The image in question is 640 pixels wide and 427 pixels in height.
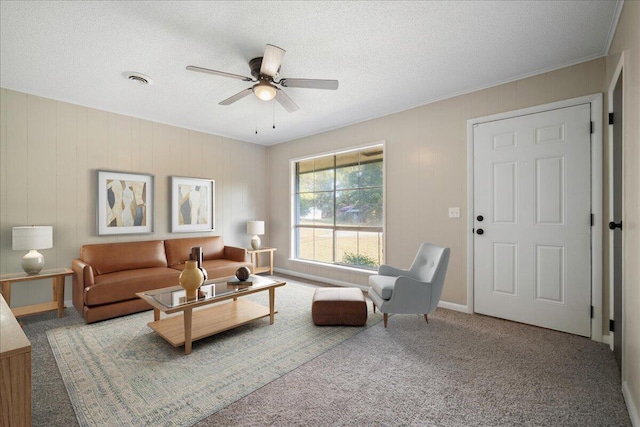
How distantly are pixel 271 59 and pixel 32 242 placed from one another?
3199mm

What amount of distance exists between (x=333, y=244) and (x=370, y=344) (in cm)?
251

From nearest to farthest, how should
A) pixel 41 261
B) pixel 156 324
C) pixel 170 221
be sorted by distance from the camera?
pixel 156 324, pixel 41 261, pixel 170 221

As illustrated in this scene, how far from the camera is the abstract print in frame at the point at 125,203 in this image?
391 centimetres

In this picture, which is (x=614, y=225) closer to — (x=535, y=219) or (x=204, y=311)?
(x=535, y=219)

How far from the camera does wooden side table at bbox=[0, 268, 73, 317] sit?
299 cm

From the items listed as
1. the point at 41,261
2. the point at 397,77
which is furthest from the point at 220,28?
the point at 41,261

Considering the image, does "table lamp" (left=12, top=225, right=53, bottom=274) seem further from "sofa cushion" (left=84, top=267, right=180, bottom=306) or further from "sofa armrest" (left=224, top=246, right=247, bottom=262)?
"sofa armrest" (left=224, top=246, right=247, bottom=262)

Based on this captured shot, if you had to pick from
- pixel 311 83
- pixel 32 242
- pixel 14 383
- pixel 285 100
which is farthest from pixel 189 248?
pixel 14 383

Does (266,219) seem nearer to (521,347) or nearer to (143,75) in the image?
(143,75)

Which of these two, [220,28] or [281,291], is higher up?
[220,28]

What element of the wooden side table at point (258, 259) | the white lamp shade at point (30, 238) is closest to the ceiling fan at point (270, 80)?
the white lamp shade at point (30, 238)

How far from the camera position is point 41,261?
10.4 feet

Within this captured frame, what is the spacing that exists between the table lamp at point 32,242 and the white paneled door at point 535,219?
484cm

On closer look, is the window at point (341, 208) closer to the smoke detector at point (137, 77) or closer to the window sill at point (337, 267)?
the window sill at point (337, 267)
